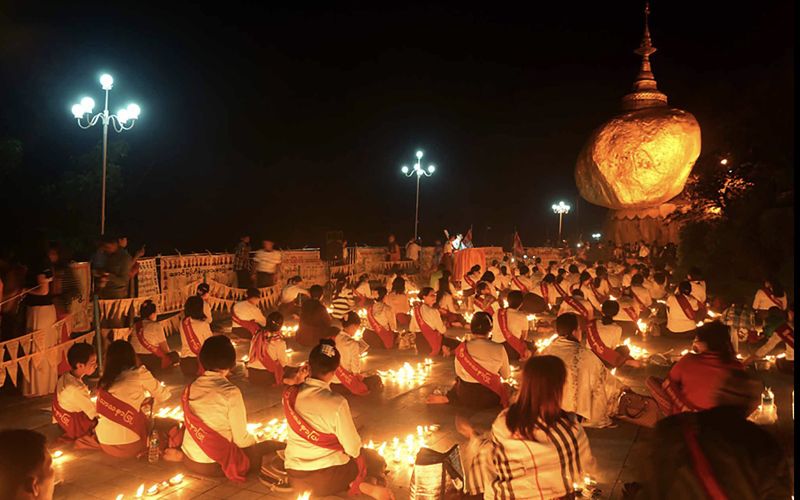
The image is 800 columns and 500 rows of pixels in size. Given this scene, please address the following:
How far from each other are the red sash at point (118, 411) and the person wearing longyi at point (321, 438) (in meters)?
1.68

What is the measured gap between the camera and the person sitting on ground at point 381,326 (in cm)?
984

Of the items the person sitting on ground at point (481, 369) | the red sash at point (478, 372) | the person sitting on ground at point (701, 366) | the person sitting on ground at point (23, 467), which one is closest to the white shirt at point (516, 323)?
the person sitting on ground at point (481, 369)

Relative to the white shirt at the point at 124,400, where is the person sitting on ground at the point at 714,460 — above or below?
above

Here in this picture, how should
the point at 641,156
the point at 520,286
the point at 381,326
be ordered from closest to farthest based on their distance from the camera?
the point at 381,326
the point at 520,286
the point at 641,156

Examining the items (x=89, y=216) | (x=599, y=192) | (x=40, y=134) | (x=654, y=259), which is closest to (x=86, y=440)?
(x=89, y=216)

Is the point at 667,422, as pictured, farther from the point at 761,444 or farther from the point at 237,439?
the point at 237,439

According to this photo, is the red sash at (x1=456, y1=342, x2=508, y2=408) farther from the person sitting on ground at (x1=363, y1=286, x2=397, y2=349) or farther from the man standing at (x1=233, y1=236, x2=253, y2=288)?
the man standing at (x1=233, y1=236, x2=253, y2=288)

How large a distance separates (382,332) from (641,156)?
933 inches

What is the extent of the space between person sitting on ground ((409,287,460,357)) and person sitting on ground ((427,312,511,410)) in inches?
100

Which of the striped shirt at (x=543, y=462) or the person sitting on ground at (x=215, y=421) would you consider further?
the person sitting on ground at (x=215, y=421)

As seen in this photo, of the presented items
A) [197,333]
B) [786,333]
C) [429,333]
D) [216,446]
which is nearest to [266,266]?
[429,333]

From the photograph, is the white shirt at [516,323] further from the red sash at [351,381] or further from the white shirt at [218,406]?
the white shirt at [218,406]

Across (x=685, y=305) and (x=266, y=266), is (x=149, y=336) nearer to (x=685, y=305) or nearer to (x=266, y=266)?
(x=266, y=266)

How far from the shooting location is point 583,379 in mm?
5680
